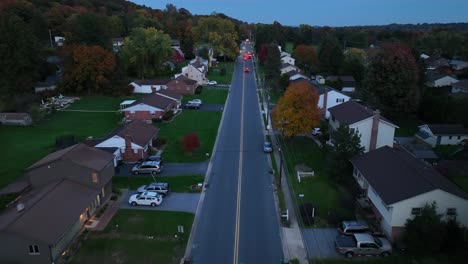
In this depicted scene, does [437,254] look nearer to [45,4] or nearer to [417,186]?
[417,186]

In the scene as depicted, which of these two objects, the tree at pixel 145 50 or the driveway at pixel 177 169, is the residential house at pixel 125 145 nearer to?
the driveway at pixel 177 169

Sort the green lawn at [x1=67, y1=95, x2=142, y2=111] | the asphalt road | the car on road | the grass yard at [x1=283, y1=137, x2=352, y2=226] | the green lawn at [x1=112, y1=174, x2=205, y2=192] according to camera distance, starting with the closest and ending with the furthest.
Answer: the asphalt road, the grass yard at [x1=283, y1=137, x2=352, y2=226], the green lawn at [x1=112, y1=174, x2=205, y2=192], the car on road, the green lawn at [x1=67, y1=95, x2=142, y2=111]

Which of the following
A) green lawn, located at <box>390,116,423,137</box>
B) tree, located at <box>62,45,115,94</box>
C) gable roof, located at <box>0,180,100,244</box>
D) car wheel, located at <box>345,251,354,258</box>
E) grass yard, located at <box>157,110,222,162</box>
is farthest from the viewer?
tree, located at <box>62,45,115,94</box>

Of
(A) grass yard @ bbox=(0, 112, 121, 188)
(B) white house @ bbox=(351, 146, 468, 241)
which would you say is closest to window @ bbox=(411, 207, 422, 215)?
(B) white house @ bbox=(351, 146, 468, 241)

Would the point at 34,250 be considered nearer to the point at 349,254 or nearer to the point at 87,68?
the point at 349,254


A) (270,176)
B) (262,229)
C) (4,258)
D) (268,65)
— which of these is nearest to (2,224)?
(4,258)

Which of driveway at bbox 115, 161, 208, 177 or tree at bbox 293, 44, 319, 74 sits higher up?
tree at bbox 293, 44, 319, 74

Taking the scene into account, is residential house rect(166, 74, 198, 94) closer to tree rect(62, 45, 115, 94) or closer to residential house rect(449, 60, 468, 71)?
tree rect(62, 45, 115, 94)
